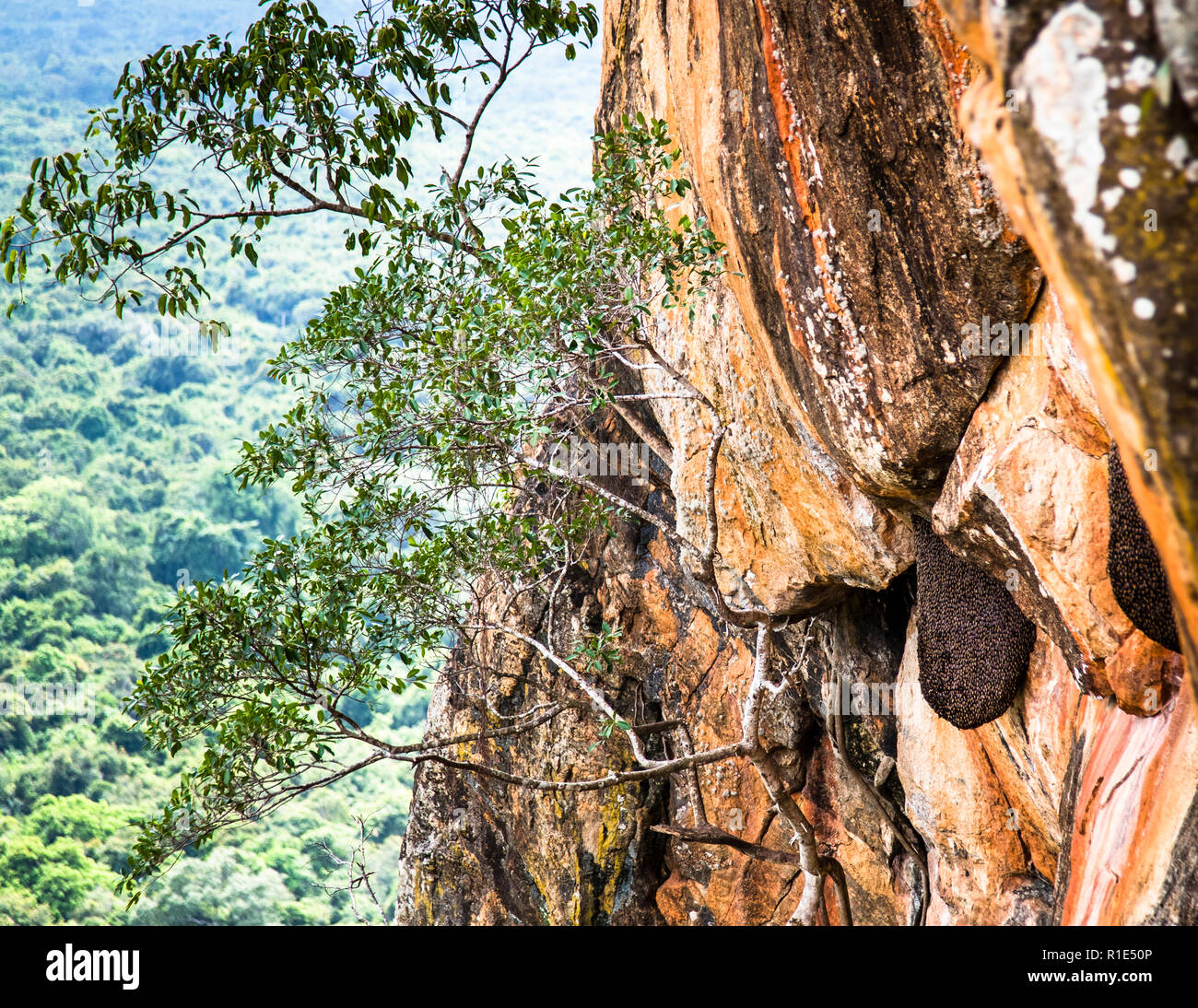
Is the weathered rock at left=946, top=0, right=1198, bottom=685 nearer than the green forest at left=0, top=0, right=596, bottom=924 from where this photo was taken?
Yes

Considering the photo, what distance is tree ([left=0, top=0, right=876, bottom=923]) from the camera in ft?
21.3

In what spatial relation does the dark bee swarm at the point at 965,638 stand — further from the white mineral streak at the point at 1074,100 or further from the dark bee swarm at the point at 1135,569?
the white mineral streak at the point at 1074,100

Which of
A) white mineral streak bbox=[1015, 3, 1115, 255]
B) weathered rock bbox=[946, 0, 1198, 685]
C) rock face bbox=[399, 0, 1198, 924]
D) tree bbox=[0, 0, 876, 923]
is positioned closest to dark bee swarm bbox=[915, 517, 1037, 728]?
rock face bbox=[399, 0, 1198, 924]

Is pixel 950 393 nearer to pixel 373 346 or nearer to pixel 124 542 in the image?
pixel 373 346

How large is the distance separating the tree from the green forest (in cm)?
117

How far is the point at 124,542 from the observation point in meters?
47.2

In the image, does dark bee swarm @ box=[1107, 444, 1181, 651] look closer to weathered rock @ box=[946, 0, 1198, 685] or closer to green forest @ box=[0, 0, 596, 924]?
weathered rock @ box=[946, 0, 1198, 685]

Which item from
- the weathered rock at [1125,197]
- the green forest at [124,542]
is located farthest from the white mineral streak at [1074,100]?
the green forest at [124,542]

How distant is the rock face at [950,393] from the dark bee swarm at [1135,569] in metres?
0.11

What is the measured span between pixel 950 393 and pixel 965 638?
1886 mm

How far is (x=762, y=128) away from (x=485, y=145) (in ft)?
286

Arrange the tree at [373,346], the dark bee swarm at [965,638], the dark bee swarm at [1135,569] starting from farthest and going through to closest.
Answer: the tree at [373,346]
the dark bee swarm at [965,638]
the dark bee swarm at [1135,569]

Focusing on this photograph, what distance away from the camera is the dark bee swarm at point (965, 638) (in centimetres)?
561

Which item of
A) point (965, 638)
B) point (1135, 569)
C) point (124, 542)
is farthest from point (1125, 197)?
point (124, 542)
